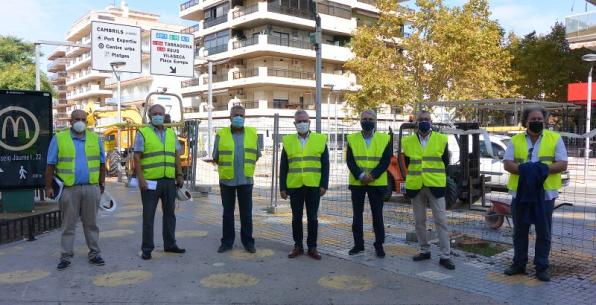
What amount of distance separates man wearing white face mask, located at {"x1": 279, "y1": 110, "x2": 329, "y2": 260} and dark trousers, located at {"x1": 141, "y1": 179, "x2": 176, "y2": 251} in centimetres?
145

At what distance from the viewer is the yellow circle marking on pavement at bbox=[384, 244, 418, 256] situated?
22.5 ft

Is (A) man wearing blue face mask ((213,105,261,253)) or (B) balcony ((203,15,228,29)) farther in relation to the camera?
(B) balcony ((203,15,228,29))

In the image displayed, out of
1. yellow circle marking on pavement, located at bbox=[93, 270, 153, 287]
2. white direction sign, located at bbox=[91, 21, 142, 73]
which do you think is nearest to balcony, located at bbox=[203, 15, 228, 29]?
white direction sign, located at bbox=[91, 21, 142, 73]

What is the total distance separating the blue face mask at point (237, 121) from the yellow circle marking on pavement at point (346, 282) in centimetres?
234

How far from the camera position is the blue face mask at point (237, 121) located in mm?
6867

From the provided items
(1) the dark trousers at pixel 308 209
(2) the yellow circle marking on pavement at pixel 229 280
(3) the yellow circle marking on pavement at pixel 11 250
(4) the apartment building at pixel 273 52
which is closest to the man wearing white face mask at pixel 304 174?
(1) the dark trousers at pixel 308 209

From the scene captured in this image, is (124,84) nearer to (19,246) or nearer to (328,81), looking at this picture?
(328,81)

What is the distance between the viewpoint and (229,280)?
568cm

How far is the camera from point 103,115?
24.8m

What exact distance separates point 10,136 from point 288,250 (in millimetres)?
6297

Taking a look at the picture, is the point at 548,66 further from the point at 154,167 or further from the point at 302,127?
the point at 154,167

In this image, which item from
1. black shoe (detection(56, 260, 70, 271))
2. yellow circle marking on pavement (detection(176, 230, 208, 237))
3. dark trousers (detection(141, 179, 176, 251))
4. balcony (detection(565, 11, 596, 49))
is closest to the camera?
black shoe (detection(56, 260, 70, 271))

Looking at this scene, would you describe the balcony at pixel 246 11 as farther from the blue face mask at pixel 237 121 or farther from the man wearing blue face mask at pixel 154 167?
the man wearing blue face mask at pixel 154 167

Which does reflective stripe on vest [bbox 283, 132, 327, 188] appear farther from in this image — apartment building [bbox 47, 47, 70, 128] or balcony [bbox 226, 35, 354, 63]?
apartment building [bbox 47, 47, 70, 128]
